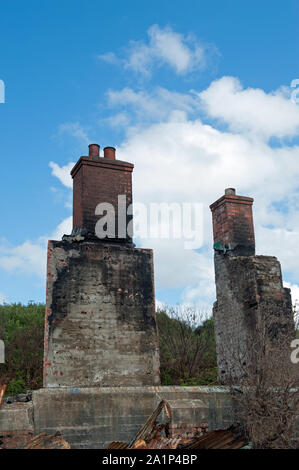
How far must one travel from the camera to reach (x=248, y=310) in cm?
1074

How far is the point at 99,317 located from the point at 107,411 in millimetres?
1801

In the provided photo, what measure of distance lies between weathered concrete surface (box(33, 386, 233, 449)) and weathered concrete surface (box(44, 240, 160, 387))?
2.24ft

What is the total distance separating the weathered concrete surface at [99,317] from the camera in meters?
8.84

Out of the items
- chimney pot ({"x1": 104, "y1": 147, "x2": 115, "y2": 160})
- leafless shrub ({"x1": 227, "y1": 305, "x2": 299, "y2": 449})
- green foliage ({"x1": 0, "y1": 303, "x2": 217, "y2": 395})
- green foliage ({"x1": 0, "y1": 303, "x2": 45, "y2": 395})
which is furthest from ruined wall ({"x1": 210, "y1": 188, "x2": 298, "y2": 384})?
green foliage ({"x1": 0, "y1": 303, "x2": 45, "y2": 395})

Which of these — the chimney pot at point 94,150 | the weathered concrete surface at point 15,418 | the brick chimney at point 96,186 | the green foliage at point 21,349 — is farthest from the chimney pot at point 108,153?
the green foliage at point 21,349

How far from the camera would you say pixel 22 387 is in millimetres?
16078

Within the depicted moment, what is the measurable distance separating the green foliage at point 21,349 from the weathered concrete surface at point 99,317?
25.8 feet

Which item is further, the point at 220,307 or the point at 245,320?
the point at 220,307

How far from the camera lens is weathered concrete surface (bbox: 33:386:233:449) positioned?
7793mm

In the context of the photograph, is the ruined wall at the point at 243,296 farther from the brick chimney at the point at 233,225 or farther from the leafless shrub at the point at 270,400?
the leafless shrub at the point at 270,400
